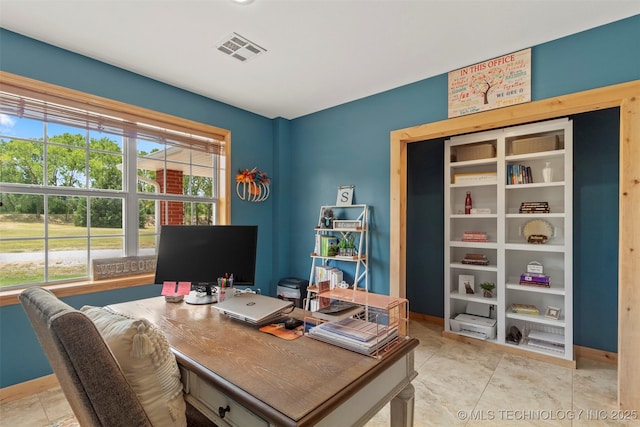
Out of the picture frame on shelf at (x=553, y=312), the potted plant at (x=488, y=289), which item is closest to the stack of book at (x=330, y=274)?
the potted plant at (x=488, y=289)

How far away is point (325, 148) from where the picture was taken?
365 cm

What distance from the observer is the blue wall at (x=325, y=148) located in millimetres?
2156

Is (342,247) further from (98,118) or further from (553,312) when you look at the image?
(98,118)

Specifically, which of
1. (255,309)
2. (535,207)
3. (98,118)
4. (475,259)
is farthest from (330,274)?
(98,118)

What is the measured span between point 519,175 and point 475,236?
0.74 meters

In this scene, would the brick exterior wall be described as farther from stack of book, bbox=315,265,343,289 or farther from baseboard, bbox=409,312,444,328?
baseboard, bbox=409,312,444,328

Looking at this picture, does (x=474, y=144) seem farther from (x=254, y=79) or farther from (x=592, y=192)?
(x=254, y=79)

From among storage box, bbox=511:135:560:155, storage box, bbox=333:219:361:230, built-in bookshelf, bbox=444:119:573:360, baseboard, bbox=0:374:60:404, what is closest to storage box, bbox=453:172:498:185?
built-in bookshelf, bbox=444:119:573:360

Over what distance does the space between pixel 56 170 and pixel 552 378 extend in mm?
4292

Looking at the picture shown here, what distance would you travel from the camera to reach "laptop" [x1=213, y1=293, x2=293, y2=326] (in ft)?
4.79

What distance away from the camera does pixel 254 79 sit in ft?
9.42

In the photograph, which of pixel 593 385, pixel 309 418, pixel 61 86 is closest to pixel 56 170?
pixel 61 86

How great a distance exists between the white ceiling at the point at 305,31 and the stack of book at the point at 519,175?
1.15 meters

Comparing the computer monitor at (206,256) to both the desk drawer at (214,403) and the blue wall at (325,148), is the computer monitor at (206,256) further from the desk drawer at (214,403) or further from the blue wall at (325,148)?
the blue wall at (325,148)
